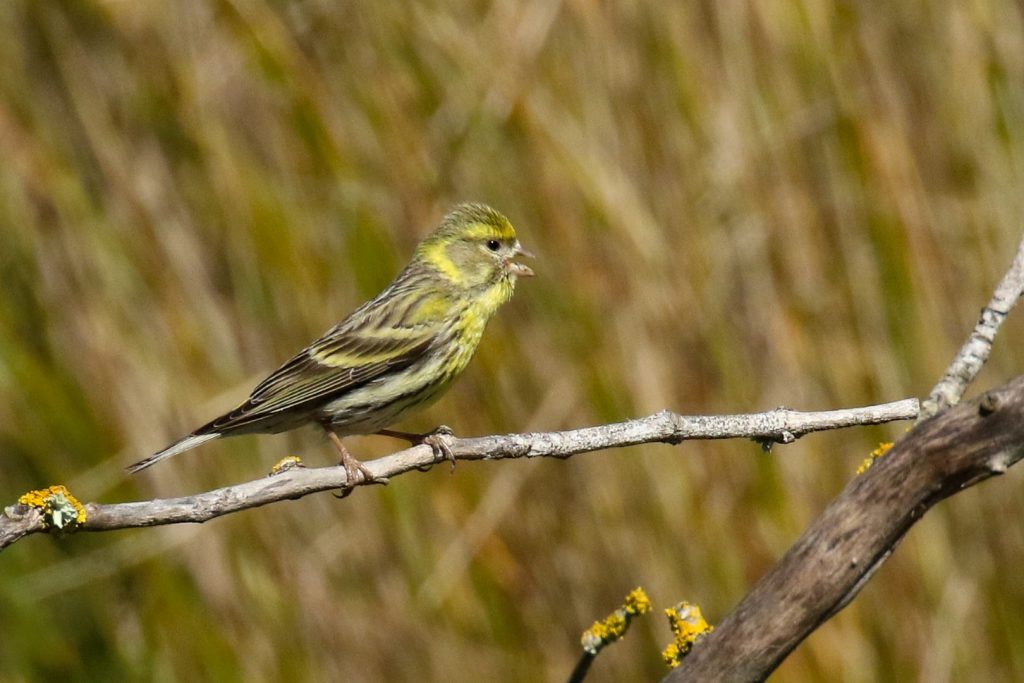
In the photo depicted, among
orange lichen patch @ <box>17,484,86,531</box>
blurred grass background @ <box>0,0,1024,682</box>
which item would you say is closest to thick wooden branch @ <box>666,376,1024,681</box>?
orange lichen patch @ <box>17,484,86,531</box>

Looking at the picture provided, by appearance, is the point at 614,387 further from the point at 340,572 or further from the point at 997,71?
the point at 997,71

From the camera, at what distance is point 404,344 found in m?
4.27

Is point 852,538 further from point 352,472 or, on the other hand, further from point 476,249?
point 476,249

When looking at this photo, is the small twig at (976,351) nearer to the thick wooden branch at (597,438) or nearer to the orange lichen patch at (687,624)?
the thick wooden branch at (597,438)

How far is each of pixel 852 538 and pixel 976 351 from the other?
2.24ft

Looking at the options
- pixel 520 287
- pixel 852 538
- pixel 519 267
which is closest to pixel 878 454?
pixel 852 538

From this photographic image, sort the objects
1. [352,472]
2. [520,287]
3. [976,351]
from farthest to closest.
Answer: [520,287] → [352,472] → [976,351]

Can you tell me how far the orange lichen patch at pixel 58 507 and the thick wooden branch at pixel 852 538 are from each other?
118cm

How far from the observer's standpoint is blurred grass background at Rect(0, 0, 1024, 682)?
495 centimetres

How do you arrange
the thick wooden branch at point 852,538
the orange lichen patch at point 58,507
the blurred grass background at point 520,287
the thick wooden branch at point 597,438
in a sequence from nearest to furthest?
the thick wooden branch at point 852,538
the orange lichen patch at point 58,507
the thick wooden branch at point 597,438
the blurred grass background at point 520,287

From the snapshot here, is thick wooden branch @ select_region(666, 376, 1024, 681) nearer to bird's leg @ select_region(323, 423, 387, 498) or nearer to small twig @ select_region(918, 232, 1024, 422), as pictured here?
small twig @ select_region(918, 232, 1024, 422)

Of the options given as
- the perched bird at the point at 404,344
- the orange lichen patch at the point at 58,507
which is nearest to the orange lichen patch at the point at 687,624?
the orange lichen patch at the point at 58,507

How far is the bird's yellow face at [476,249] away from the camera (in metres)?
4.45

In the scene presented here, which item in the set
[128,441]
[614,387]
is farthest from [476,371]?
[128,441]
